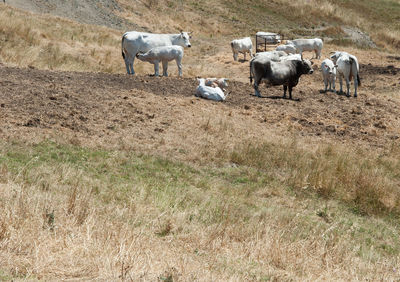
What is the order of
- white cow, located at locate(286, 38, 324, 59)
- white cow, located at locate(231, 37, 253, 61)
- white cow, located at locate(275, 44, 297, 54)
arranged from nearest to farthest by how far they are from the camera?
white cow, located at locate(231, 37, 253, 61), white cow, located at locate(275, 44, 297, 54), white cow, located at locate(286, 38, 324, 59)

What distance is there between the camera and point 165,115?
13359 mm

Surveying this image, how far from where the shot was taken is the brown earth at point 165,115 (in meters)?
11.3

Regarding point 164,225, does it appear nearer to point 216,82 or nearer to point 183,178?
point 183,178

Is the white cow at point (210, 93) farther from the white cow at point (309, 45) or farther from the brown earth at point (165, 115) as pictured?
the white cow at point (309, 45)

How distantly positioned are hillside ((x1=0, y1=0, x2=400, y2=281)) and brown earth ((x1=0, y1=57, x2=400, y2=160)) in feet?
0.19

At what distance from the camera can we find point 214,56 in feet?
97.7

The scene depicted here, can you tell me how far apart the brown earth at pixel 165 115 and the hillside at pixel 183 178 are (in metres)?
0.06

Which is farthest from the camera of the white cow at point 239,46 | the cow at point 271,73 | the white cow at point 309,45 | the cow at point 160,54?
the white cow at point 309,45

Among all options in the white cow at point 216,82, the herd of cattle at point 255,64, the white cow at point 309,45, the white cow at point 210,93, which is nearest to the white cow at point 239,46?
the white cow at point 309,45

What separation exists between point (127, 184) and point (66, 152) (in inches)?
70.7

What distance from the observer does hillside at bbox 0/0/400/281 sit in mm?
5680

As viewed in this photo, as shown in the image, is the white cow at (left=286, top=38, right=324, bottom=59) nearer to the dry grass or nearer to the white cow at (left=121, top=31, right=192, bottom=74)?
the white cow at (left=121, top=31, right=192, bottom=74)

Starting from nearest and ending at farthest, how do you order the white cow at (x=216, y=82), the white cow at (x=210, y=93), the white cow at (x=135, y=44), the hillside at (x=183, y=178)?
1. the hillside at (x=183, y=178)
2. the white cow at (x=210, y=93)
3. the white cow at (x=216, y=82)
4. the white cow at (x=135, y=44)

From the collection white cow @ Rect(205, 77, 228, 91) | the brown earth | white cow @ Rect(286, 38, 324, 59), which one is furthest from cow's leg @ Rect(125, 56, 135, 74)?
white cow @ Rect(286, 38, 324, 59)
